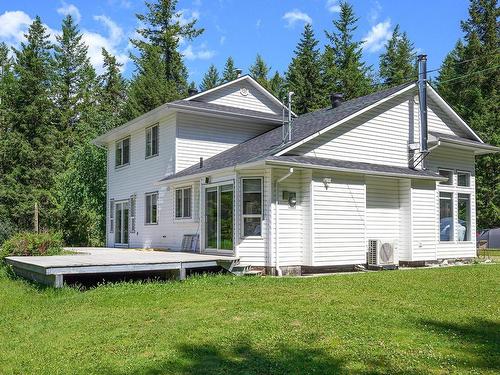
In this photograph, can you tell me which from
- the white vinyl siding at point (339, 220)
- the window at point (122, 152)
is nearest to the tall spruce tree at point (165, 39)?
the window at point (122, 152)

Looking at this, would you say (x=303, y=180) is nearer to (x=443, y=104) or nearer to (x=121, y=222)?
(x=443, y=104)

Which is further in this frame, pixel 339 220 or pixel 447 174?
pixel 447 174

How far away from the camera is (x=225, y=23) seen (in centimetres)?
1848

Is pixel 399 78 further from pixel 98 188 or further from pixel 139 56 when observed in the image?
pixel 98 188

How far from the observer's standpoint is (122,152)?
22.1 m

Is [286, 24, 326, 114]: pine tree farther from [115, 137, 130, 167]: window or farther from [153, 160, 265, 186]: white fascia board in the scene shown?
[153, 160, 265, 186]: white fascia board

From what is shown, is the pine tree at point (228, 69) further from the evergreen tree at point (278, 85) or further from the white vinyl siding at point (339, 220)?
the white vinyl siding at point (339, 220)

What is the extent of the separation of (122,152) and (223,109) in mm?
6028

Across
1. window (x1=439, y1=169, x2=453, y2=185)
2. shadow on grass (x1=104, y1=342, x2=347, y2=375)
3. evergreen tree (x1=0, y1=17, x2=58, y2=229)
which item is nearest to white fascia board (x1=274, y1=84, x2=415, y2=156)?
window (x1=439, y1=169, x2=453, y2=185)

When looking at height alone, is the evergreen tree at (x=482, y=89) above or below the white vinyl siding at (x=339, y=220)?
above

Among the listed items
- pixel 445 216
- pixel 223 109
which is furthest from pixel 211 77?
pixel 445 216

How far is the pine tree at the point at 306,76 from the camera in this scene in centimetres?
3688

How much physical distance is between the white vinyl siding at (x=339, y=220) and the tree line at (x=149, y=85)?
733 inches

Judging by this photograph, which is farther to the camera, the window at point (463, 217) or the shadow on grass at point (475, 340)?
the window at point (463, 217)
